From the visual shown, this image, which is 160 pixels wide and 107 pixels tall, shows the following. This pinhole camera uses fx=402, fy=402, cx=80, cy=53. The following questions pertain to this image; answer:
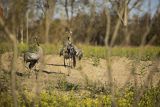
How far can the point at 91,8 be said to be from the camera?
2.58 metres

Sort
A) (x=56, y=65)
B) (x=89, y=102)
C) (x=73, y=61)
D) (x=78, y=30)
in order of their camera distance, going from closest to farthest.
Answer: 1. (x=78, y=30)
2. (x=89, y=102)
3. (x=73, y=61)
4. (x=56, y=65)

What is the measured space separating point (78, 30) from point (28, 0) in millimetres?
369

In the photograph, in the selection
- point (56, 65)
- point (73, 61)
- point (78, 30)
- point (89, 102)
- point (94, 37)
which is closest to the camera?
point (78, 30)

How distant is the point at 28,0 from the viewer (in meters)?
2.26

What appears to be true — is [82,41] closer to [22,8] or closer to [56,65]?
[22,8]

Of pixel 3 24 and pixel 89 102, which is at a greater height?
pixel 3 24

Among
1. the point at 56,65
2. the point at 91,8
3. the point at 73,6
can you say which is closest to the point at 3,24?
the point at 73,6

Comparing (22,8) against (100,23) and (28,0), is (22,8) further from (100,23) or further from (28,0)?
(100,23)

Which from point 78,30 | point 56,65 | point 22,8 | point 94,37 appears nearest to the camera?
point 22,8

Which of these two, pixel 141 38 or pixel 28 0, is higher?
pixel 28 0

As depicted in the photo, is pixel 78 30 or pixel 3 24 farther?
pixel 78 30

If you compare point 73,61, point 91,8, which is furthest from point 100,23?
point 73,61

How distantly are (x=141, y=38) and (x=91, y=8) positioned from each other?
0.37 meters

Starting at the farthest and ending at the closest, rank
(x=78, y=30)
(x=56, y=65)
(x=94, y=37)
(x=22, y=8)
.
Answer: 1. (x=56, y=65)
2. (x=94, y=37)
3. (x=78, y=30)
4. (x=22, y=8)
